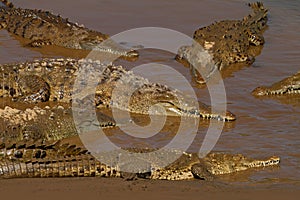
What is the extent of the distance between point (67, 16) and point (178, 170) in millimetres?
6937

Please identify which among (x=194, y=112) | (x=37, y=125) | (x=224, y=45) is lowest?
(x=37, y=125)

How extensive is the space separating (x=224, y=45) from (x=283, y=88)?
2.10m

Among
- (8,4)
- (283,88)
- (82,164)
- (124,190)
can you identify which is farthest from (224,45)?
(124,190)

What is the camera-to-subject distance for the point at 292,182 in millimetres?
5551

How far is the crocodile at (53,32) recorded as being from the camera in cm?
1012

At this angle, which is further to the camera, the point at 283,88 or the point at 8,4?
the point at 8,4

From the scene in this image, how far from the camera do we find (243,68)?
30.8 feet

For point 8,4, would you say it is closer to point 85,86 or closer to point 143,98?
point 85,86

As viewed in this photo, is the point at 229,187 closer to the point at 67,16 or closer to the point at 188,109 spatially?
the point at 188,109

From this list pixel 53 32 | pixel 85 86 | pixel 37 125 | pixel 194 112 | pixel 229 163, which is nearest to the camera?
pixel 229 163

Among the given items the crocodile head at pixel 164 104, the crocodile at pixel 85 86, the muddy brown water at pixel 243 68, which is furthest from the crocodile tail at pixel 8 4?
the crocodile head at pixel 164 104

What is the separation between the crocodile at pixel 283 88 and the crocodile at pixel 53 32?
2325mm

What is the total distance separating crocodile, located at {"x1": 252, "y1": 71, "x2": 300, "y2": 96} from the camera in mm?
8070

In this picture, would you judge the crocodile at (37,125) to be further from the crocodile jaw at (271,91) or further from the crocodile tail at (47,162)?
the crocodile jaw at (271,91)
